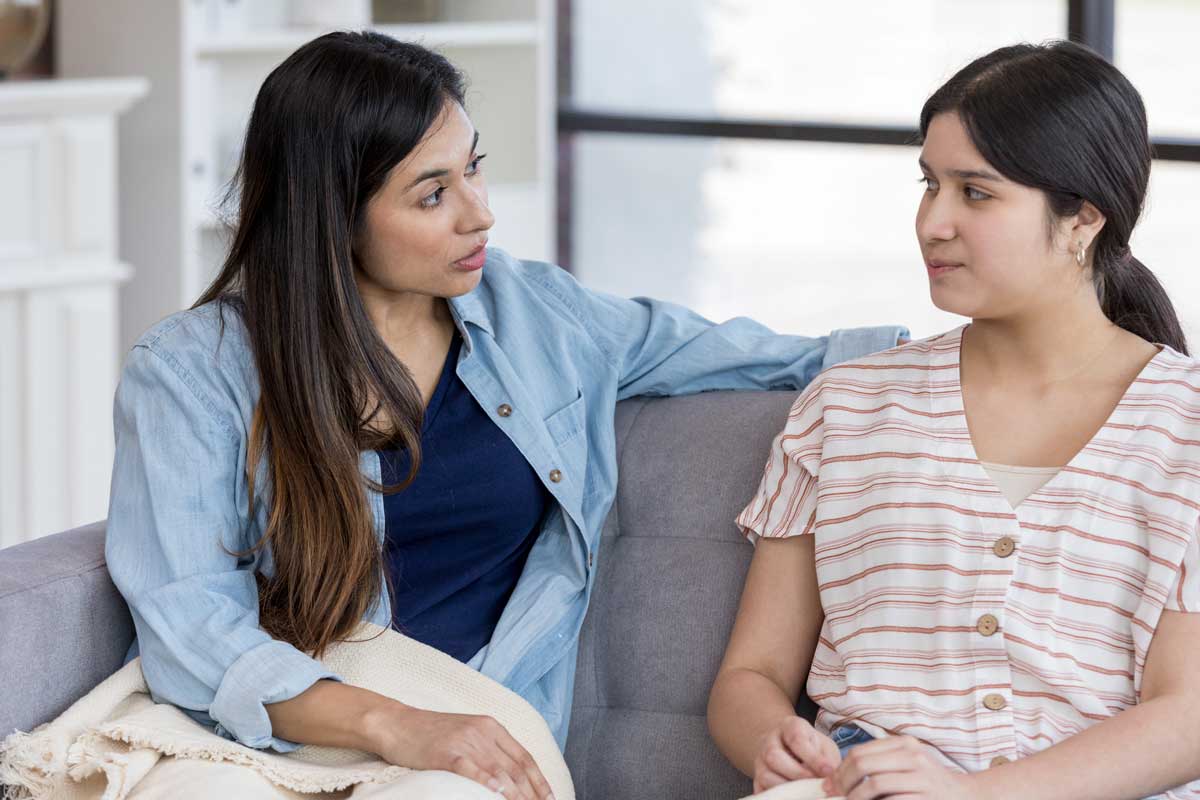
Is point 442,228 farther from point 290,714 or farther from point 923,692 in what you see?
point 923,692

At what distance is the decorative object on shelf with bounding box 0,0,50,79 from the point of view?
296 centimetres

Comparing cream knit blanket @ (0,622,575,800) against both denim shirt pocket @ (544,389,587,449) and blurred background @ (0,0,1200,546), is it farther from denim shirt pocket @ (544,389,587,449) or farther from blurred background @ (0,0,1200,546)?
blurred background @ (0,0,1200,546)

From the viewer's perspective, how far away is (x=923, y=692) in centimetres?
147

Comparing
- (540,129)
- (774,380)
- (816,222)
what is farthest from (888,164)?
(774,380)

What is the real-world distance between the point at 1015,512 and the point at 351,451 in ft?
2.08

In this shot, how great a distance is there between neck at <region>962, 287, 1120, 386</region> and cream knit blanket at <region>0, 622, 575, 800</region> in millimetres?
584

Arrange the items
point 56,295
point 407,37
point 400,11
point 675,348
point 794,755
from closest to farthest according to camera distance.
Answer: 1. point 794,755
2. point 675,348
3. point 56,295
4. point 407,37
5. point 400,11

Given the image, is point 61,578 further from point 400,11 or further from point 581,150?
point 581,150

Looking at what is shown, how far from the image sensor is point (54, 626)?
1.58 meters

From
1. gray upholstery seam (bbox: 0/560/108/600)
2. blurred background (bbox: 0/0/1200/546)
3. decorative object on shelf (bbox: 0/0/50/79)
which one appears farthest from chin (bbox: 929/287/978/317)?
decorative object on shelf (bbox: 0/0/50/79)

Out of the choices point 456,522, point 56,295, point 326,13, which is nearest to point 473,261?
point 456,522

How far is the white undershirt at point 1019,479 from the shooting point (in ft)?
4.82

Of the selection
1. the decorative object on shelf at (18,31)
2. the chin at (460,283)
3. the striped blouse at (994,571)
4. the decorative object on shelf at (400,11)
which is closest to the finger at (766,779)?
the striped blouse at (994,571)

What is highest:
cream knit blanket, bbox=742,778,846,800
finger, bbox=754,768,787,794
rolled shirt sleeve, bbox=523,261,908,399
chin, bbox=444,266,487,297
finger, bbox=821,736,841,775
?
chin, bbox=444,266,487,297
